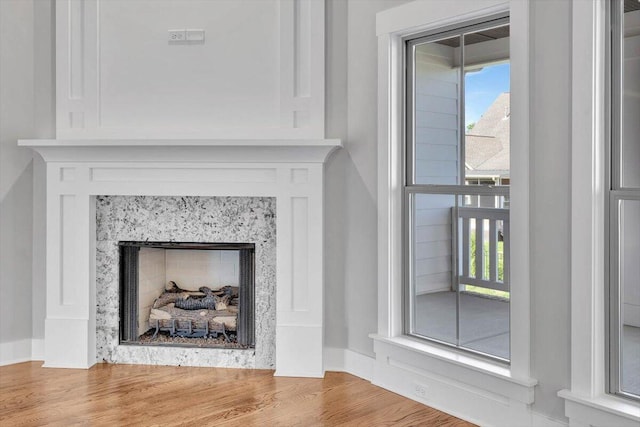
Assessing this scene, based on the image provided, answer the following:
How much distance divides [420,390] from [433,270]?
689mm

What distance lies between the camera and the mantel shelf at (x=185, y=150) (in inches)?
142

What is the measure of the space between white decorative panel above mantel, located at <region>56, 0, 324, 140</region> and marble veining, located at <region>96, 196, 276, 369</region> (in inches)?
18.8

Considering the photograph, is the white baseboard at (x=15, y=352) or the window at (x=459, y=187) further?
the white baseboard at (x=15, y=352)

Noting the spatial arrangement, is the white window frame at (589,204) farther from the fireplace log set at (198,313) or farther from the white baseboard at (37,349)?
the white baseboard at (37,349)

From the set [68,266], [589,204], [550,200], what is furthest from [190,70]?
[589,204]

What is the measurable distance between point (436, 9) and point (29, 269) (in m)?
3.22

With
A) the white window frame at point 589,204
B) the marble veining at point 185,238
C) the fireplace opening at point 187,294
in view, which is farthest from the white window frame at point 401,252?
the fireplace opening at point 187,294

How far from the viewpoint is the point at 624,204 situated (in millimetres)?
2465

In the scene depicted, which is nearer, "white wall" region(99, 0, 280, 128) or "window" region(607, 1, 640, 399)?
"window" region(607, 1, 640, 399)

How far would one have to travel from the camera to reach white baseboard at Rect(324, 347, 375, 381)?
367cm

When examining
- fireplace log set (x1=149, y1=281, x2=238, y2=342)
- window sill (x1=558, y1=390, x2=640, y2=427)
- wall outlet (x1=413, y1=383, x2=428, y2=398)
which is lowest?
wall outlet (x1=413, y1=383, x2=428, y2=398)

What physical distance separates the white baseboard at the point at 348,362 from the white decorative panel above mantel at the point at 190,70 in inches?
56.3

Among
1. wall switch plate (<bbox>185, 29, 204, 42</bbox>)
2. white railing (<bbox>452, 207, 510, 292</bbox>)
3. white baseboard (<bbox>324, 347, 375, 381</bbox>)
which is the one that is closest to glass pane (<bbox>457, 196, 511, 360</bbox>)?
white railing (<bbox>452, 207, 510, 292</bbox>)

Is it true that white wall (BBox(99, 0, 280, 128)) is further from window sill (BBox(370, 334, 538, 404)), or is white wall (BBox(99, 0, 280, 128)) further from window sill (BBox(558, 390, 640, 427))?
window sill (BBox(558, 390, 640, 427))
